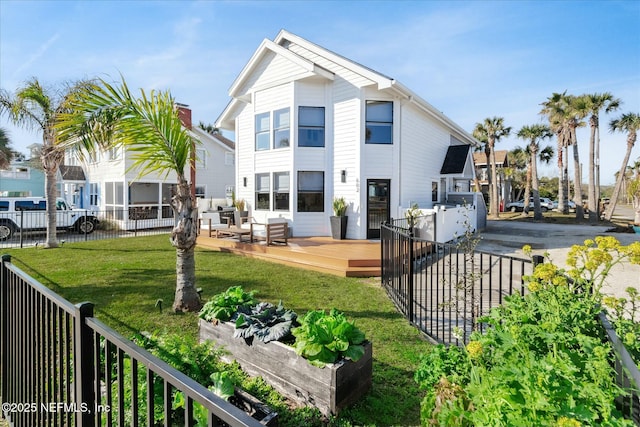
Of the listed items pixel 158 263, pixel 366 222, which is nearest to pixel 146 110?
pixel 158 263

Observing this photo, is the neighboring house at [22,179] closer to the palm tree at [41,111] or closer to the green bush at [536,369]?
the palm tree at [41,111]

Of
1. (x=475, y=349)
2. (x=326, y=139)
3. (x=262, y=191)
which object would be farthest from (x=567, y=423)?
(x=262, y=191)

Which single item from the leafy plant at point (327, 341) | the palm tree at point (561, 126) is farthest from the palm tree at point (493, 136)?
the leafy plant at point (327, 341)

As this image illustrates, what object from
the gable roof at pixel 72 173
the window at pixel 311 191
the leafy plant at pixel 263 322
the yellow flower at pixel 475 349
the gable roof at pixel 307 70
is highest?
the gable roof at pixel 307 70

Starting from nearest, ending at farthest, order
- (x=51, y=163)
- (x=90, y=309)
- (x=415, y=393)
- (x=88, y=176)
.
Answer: (x=90, y=309) < (x=415, y=393) < (x=51, y=163) < (x=88, y=176)

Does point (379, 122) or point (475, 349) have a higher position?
point (379, 122)

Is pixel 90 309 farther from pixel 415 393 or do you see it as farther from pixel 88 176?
pixel 88 176

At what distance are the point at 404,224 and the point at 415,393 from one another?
8.79 metres

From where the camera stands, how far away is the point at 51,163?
11.2 m

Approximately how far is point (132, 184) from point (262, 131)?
11936 millimetres

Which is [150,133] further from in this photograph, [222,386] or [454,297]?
[454,297]

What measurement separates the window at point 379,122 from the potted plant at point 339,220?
2.56 m

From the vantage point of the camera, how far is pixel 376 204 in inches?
488

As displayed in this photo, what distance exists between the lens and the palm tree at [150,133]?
15.6 feet
